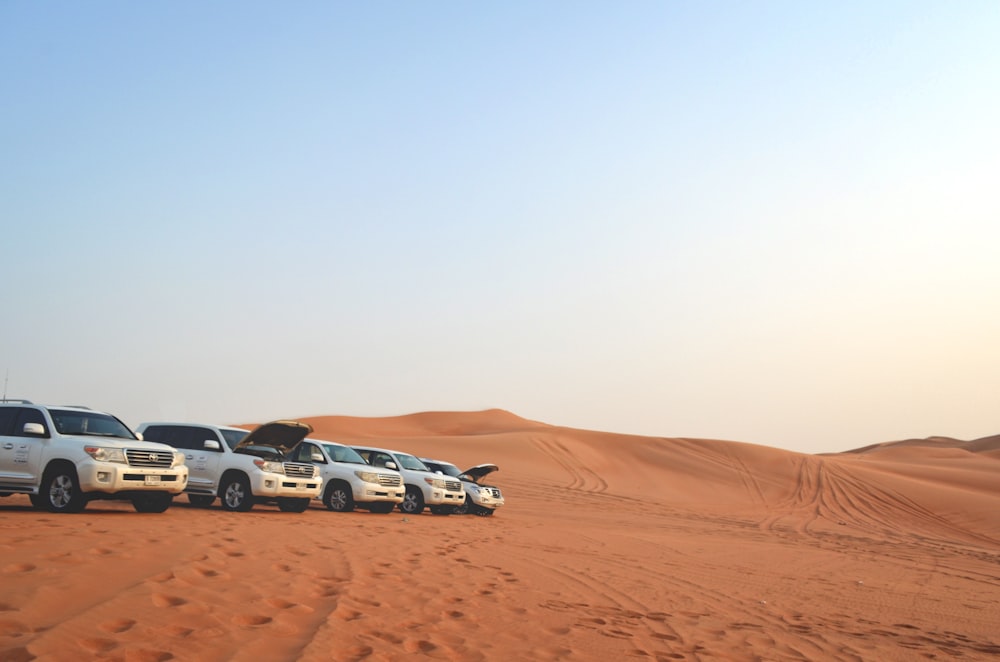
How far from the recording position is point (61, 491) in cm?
1323

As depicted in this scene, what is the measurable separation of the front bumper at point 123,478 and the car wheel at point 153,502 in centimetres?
20

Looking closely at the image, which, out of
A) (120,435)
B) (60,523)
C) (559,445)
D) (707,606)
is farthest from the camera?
(559,445)

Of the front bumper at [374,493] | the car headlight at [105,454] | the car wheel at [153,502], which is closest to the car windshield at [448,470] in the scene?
the front bumper at [374,493]

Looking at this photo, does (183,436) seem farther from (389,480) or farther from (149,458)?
(389,480)

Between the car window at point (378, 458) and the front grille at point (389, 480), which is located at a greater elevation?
the car window at point (378, 458)

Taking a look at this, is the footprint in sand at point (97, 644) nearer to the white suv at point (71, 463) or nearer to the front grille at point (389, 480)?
the white suv at point (71, 463)

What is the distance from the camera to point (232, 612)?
6883 millimetres

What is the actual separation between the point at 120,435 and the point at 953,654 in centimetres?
1241

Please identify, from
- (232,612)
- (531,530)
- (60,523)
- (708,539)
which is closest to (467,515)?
(531,530)

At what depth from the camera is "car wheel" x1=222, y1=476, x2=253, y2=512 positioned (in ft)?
54.3

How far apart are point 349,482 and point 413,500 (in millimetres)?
2532

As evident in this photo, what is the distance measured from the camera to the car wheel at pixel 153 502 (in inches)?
546

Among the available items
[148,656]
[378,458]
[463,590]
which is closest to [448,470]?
[378,458]

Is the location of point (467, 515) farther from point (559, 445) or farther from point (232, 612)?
point (559, 445)
